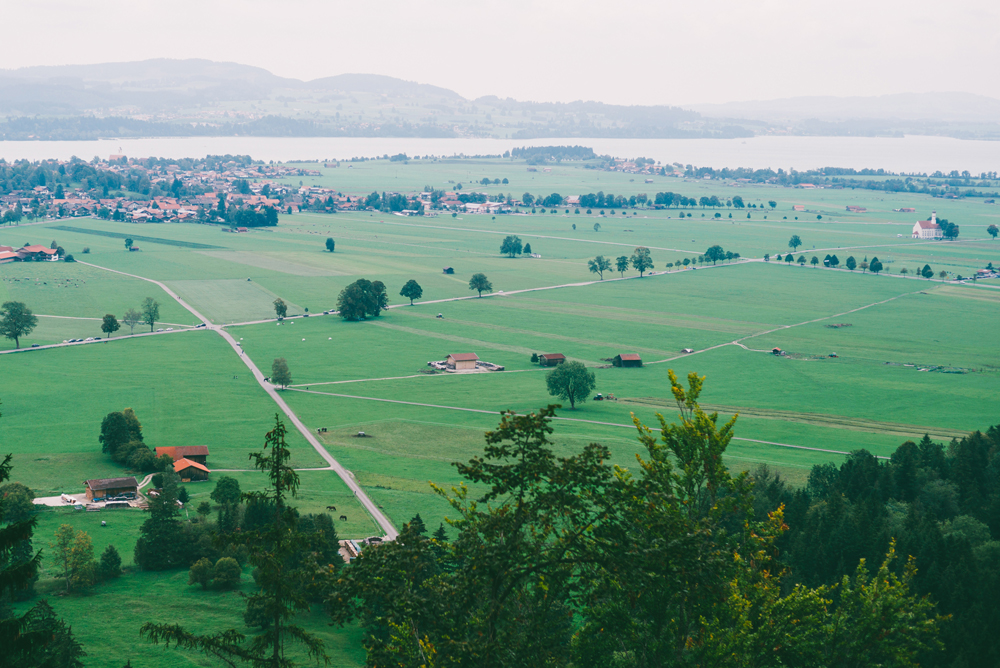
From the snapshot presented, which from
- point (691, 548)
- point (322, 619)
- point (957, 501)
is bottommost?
point (322, 619)

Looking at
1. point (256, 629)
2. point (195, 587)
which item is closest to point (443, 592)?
point (256, 629)

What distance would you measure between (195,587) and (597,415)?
35921 mm

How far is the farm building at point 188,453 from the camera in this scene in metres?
55.1

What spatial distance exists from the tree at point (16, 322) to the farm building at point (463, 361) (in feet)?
136

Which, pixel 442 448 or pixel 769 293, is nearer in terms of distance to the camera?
pixel 442 448

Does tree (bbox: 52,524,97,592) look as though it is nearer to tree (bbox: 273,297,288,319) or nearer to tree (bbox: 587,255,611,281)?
tree (bbox: 273,297,288,319)

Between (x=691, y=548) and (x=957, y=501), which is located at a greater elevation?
(x=691, y=548)

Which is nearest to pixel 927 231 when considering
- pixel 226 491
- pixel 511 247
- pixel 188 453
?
pixel 511 247

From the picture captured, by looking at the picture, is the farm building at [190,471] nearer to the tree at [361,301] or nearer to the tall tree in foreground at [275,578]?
the tall tree in foreground at [275,578]

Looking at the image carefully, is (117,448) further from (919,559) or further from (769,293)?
(769,293)

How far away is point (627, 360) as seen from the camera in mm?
84750

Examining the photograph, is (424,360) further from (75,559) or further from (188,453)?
(75,559)

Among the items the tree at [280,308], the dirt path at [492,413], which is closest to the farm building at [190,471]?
the dirt path at [492,413]

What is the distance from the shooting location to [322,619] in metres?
36.7
